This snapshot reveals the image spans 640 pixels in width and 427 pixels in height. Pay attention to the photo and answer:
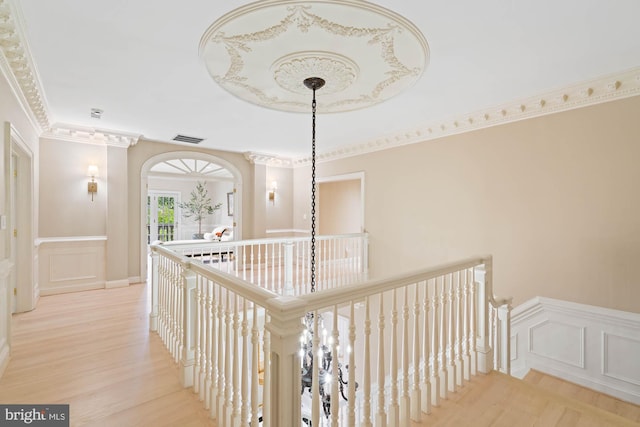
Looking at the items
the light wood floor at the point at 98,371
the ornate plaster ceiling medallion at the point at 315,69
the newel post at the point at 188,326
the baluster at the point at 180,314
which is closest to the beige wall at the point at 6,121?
the light wood floor at the point at 98,371

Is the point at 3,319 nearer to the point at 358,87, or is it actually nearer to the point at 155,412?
the point at 155,412

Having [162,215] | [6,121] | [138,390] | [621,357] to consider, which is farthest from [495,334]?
[162,215]

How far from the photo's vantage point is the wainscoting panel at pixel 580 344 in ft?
9.00

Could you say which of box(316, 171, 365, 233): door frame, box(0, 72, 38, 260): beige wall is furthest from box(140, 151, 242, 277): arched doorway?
box(0, 72, 38, 260): beige wall

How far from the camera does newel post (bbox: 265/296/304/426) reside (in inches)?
44.2

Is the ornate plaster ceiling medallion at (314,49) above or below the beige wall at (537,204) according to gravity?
above

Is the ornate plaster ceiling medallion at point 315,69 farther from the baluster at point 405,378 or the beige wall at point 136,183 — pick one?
the beige wall at point 136,183

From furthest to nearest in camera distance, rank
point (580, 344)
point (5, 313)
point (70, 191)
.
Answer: point (70, 191) → point (580, 344) → point (5, 313)

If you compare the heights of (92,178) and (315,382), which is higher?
(92,178)

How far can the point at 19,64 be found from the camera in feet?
8.24

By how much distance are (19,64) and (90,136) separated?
2399 mm

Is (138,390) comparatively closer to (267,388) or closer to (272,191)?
(267,388)

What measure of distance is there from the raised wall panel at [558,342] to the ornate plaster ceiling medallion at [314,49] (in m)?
3.04

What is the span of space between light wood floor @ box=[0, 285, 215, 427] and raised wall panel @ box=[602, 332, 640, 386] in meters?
3.65
